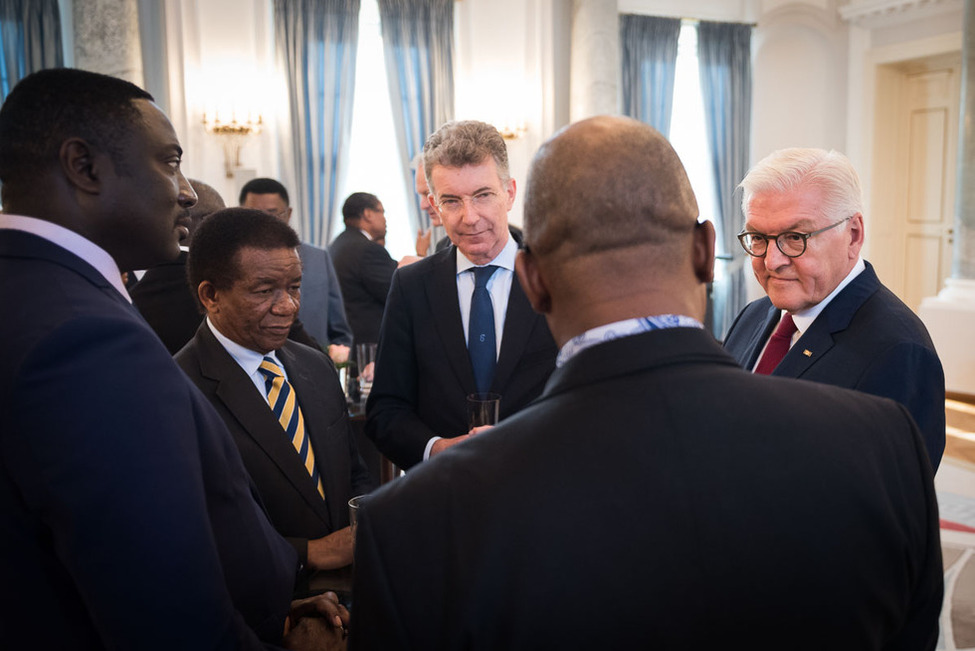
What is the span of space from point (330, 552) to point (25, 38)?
6.91 m

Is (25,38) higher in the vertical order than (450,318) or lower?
higher

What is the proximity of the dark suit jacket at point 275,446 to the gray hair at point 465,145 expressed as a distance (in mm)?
714

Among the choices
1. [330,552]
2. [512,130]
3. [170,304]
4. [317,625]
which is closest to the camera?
[317,625]

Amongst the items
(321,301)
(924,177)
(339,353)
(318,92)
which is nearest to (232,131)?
(318,92)

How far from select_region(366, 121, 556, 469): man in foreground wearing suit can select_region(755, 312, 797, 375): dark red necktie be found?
548 millimetres

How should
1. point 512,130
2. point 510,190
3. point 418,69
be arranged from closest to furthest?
point 510,190, point 418,69, point 512,130

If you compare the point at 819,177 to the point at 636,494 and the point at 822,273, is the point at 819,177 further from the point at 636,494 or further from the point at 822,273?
the point at 636,494

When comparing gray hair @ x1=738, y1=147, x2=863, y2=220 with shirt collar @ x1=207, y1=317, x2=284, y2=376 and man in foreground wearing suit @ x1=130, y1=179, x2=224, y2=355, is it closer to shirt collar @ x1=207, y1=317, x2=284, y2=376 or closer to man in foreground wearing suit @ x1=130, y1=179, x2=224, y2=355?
shirt collar @ x1=207, y1=317, x2=284, y2=376

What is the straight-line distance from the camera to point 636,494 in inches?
31.8

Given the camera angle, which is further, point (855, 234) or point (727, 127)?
point (727, 127)

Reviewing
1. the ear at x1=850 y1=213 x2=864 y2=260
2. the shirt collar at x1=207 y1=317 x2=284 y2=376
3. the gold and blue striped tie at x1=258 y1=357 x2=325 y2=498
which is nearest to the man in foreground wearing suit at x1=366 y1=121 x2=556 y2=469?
the gold and blue striped tie at x1=258 y1=357 x2=325 y2=498

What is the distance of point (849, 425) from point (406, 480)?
19.1 inches

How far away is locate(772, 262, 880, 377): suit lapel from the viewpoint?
187 cm

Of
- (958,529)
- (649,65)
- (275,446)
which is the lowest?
(958,529)
